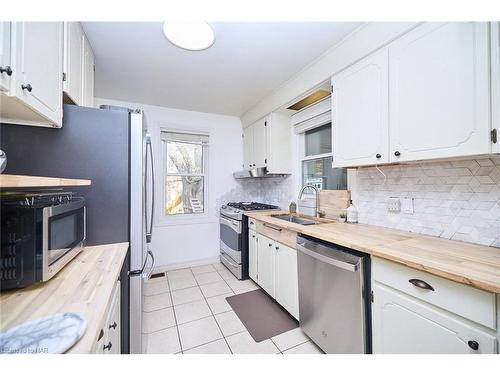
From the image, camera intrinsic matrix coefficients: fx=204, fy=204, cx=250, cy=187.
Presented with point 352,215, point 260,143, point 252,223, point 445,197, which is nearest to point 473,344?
point 445,197

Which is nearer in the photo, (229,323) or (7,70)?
(7,70)

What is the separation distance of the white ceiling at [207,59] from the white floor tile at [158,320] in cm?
243

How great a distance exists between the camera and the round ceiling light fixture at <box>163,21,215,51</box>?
58.7 inches

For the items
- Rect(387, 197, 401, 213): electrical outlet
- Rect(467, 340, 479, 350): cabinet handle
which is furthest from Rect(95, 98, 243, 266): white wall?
Rect(467, 340, 479, 350): cabinet handle

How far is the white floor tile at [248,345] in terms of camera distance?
1.54m

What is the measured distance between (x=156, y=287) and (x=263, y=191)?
2.07 metres

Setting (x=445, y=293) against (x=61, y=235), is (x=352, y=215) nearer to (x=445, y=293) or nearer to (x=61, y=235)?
(x=445, y=293)

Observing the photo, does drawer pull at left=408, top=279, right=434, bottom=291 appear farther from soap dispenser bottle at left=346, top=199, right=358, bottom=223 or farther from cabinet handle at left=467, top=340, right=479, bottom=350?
soap dispenser bottle at left=346, top=199, right=358, bottom=223

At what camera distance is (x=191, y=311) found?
2043 mm

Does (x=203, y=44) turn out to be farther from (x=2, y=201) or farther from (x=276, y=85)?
(x=2, y=201)

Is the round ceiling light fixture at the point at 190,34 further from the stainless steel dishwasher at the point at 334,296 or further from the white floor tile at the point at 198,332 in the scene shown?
the white floor tile at the point at 198,332

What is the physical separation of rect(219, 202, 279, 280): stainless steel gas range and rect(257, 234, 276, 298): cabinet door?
0.34 metres

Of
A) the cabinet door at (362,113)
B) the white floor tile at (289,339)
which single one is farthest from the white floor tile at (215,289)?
the cabinet door at (362,113)

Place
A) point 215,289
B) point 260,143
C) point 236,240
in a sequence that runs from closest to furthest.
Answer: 1. point 215,289
2. point 236,240
3. point 260,143
